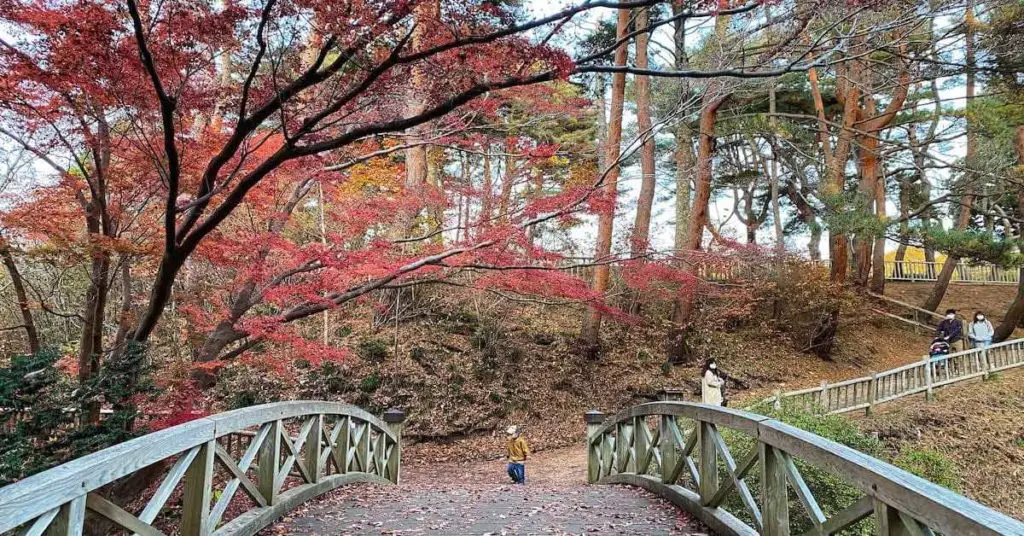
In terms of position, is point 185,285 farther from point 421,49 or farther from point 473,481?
point 421,49

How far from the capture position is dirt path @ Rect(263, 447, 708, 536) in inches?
157

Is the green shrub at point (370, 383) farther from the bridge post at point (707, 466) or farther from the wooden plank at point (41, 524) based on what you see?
the wooden plank at point (41, 524)

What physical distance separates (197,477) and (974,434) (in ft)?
43.0

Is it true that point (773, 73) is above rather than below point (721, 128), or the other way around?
below

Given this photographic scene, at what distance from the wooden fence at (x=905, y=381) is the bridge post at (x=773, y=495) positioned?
715cm

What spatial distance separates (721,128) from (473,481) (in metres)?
12.6

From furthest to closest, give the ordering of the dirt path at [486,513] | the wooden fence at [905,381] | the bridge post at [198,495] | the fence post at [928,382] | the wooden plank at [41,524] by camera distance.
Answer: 1. the fence post at [928,382]
2. the wooden fence at [905,381]
3. the dirt path at [486,513]
4. the bridge post at [198,495]
5. the wooden plank at [41,524]

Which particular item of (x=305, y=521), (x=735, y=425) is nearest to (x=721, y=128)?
(x=735, y=425)

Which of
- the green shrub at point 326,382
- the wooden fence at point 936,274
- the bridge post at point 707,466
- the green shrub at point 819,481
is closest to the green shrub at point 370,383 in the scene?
the green shrub at point 326,382

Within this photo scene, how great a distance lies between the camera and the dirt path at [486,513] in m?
3.99

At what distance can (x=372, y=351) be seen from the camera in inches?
509

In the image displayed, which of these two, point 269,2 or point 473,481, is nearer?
point 269,2

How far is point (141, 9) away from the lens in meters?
4.70

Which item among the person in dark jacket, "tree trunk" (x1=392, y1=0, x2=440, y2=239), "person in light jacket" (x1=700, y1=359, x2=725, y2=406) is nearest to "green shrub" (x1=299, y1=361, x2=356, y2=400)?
"tree trunk" (x1=392, y1=0, x2=440, y2=239)
